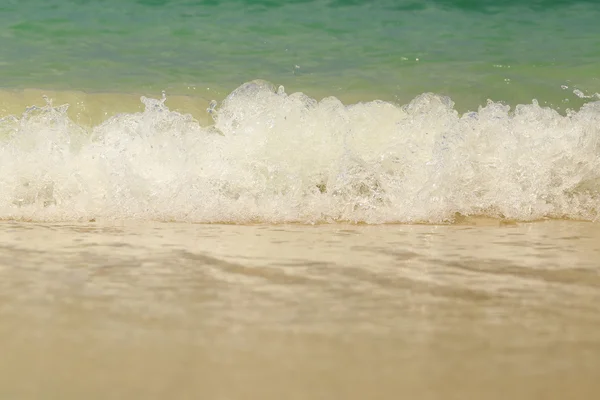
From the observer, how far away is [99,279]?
86.7 inches

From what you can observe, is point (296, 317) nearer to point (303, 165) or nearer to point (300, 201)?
point (300, 201)

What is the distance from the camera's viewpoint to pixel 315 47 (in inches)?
273

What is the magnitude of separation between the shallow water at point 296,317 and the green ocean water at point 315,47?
3316 mm

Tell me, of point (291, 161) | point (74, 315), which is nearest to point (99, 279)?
point (74, 315)

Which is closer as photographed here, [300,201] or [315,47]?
[300,201]

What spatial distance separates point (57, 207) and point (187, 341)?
2.24 m

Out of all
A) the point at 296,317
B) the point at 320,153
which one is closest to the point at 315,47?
the point at 320,153

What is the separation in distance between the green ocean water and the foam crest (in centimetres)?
171

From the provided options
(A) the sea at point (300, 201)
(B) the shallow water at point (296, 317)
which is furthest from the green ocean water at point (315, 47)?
(B) the shallow water at point (296, 317)

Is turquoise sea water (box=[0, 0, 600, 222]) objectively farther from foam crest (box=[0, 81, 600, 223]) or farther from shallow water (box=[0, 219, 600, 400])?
shallow water (box=[0, 219, 600, 400])

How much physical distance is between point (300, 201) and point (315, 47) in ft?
11.4

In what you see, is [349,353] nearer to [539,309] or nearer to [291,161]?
[539,309]

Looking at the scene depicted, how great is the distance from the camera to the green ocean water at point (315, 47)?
617 cm

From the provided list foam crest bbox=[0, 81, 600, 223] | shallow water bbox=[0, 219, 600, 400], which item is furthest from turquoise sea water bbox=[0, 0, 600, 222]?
shallow water bbox=[0, 219, 600, 400]
